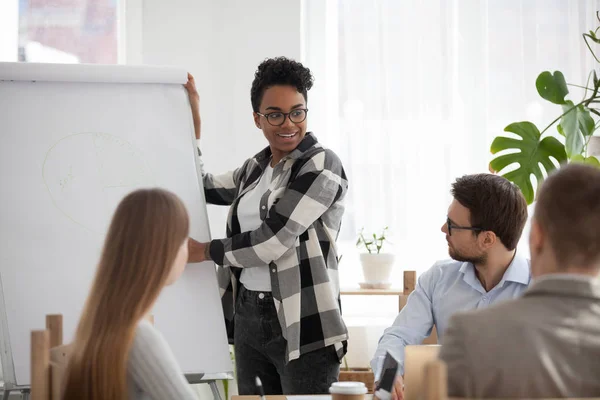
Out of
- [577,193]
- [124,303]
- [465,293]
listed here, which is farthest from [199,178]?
[577,193]

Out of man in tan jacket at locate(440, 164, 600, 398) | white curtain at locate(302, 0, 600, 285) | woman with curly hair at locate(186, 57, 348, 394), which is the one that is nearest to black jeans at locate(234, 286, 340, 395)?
woman with curly hair at locate(186, 57, 348, 394)

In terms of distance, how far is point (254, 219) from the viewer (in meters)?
2.32

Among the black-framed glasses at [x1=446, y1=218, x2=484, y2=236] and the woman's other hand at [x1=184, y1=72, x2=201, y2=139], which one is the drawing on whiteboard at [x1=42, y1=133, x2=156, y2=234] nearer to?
the woman's other hand at [x1=184, y1=72, x2=201, y2=139]

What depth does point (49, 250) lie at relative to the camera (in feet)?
7.30

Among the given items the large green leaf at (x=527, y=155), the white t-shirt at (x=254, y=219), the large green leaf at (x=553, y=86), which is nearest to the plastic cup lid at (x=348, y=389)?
the white t-shirt at (x=254, y=219)

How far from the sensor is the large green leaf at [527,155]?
2.89 metres

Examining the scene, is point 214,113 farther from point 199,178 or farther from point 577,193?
point 577,193

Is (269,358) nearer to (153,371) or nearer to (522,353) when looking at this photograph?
(153,371)

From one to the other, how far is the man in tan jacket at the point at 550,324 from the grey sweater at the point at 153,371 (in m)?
0.49

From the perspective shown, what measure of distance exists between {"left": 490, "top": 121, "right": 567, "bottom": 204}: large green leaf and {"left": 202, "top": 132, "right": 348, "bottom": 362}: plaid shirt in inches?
34.6

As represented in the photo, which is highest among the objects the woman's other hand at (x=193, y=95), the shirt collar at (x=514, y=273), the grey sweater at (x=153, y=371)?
the woman's other hand at (x=193, y=95)

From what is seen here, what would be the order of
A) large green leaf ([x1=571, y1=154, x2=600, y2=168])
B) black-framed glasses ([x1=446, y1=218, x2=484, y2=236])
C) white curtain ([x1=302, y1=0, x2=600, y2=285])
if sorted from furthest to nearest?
1. white curtain ([x1=302, y1=0, x2=600, y2=285])
2. large green leaf ([x1=571, y1=154, x2=600, y2=168])
3. black-framed glasses ([x1=446, y1=218, x2=484, y2=236])

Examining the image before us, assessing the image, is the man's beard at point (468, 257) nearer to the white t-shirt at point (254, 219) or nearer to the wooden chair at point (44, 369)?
the white t-shirt at point (254, 219)

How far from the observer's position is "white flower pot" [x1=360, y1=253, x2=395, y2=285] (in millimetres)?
3547
